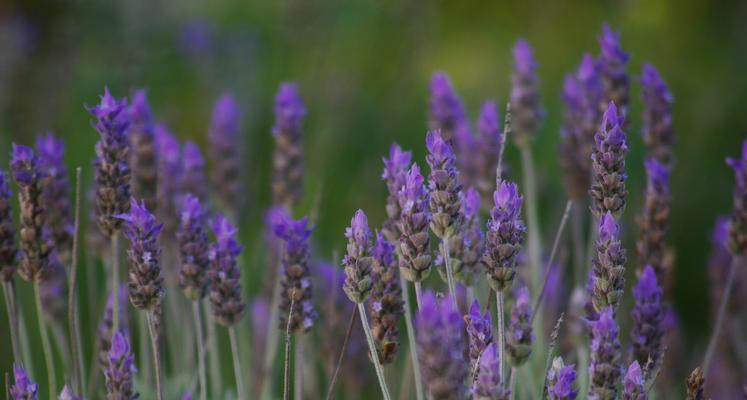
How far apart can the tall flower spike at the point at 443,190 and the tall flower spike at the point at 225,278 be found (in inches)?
17.0

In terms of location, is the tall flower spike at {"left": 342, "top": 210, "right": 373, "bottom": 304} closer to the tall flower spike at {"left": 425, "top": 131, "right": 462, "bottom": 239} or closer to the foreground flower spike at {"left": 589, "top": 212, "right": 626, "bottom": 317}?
the tall flower spike at {"left": 425, "top": 131, "right": 462, "bottom": 239}

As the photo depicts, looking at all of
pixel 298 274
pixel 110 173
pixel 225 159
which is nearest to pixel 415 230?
pixel 298 274

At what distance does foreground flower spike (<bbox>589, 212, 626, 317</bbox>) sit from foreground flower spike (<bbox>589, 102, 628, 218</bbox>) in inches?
3.2

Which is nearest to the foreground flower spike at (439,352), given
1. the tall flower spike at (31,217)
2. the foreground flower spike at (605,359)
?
the foreground flower spike at (605,359)

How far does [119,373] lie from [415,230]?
54 cm

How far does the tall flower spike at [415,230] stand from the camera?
159cm

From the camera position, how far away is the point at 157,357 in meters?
1.58

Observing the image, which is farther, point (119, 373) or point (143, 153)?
point (143, 153)

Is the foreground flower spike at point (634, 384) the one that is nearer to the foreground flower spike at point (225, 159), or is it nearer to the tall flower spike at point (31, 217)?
the tall flower spike at point (31, 217)

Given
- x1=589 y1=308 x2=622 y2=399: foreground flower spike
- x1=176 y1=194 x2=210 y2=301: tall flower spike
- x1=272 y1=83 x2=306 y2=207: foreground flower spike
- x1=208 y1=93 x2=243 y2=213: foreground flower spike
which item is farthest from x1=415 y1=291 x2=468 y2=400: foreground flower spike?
x1=208 y1=93 x2=243 y2=213: foreground flower spike

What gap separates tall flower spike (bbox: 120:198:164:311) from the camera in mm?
1650

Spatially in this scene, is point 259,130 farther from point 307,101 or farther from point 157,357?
point 157,357

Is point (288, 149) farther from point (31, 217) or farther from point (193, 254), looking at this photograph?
point (31, 217)

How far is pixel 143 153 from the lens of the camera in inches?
94.0
